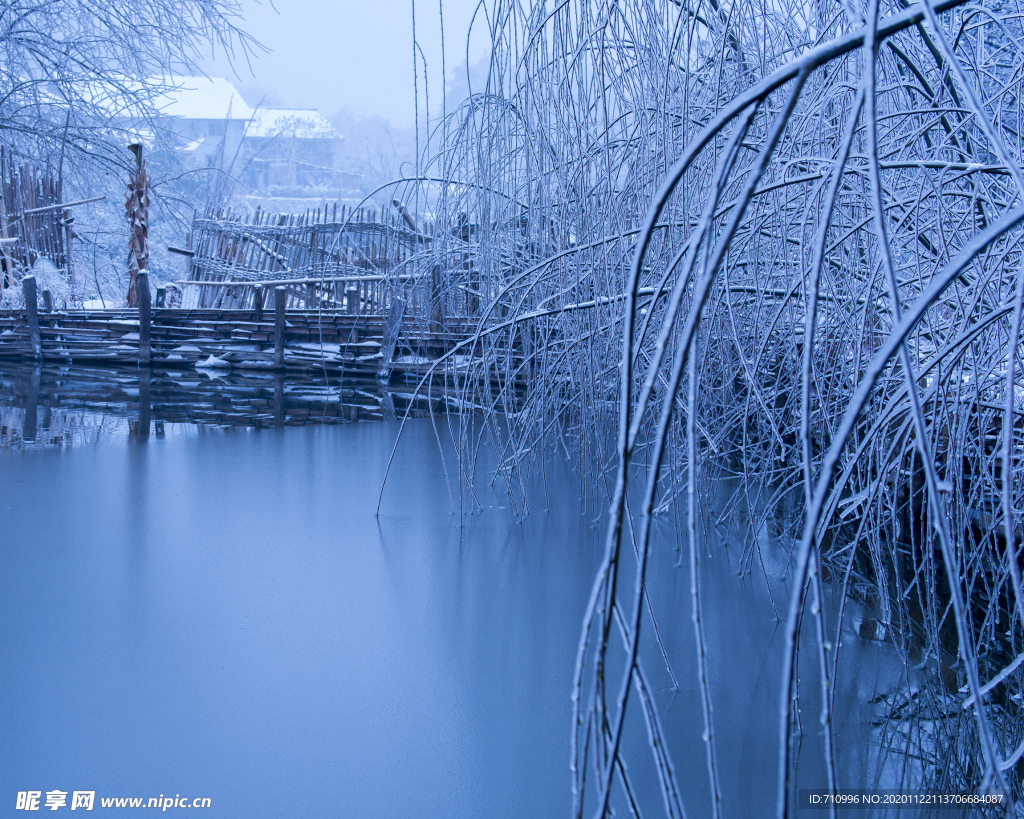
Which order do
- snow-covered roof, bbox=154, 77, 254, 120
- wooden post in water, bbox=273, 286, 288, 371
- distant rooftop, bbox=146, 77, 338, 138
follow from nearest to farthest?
wooden post in water, bbox=273, 286, 288, 371 → distant rooftop, bbox=146, 77, 338, 138 → snow-covered roof, bbox=154, 77, 254, 120

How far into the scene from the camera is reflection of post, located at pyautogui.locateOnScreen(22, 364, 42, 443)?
4387 millimetres

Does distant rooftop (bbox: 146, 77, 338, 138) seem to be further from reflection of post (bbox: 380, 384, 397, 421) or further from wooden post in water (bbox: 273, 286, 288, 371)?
reflection of post (bbox: 380, 384, 397, 421)

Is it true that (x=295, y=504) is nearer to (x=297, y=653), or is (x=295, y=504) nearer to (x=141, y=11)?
(x=297, y=653)

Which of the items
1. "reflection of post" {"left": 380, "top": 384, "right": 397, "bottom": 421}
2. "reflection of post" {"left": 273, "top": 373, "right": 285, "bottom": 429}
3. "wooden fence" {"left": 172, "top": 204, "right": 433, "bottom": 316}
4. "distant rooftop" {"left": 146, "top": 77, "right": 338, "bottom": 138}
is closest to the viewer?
"reflection of post" {"left": 273, "top": 373, "right": 285, "bottom": 429}

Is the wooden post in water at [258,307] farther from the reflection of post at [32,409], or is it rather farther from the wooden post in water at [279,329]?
the reflection of post at [32,409]

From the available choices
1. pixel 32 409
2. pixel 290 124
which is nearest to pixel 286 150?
pixel 290 124

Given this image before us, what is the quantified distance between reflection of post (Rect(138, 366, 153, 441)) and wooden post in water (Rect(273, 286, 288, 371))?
1081mm

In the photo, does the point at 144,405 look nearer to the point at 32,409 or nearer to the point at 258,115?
the point at 32,409

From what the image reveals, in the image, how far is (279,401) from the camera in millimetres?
5926

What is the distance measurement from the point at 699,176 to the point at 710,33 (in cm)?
42

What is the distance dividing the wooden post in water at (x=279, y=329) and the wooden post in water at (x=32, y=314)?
2096mm

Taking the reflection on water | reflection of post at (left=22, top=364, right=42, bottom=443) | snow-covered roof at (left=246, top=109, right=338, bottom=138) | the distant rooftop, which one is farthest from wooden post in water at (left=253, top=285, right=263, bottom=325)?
snow-covered roof at (left=246, top=109, right=338, bottom=138)

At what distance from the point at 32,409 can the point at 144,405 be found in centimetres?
65

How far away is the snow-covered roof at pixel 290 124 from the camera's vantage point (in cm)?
2005
